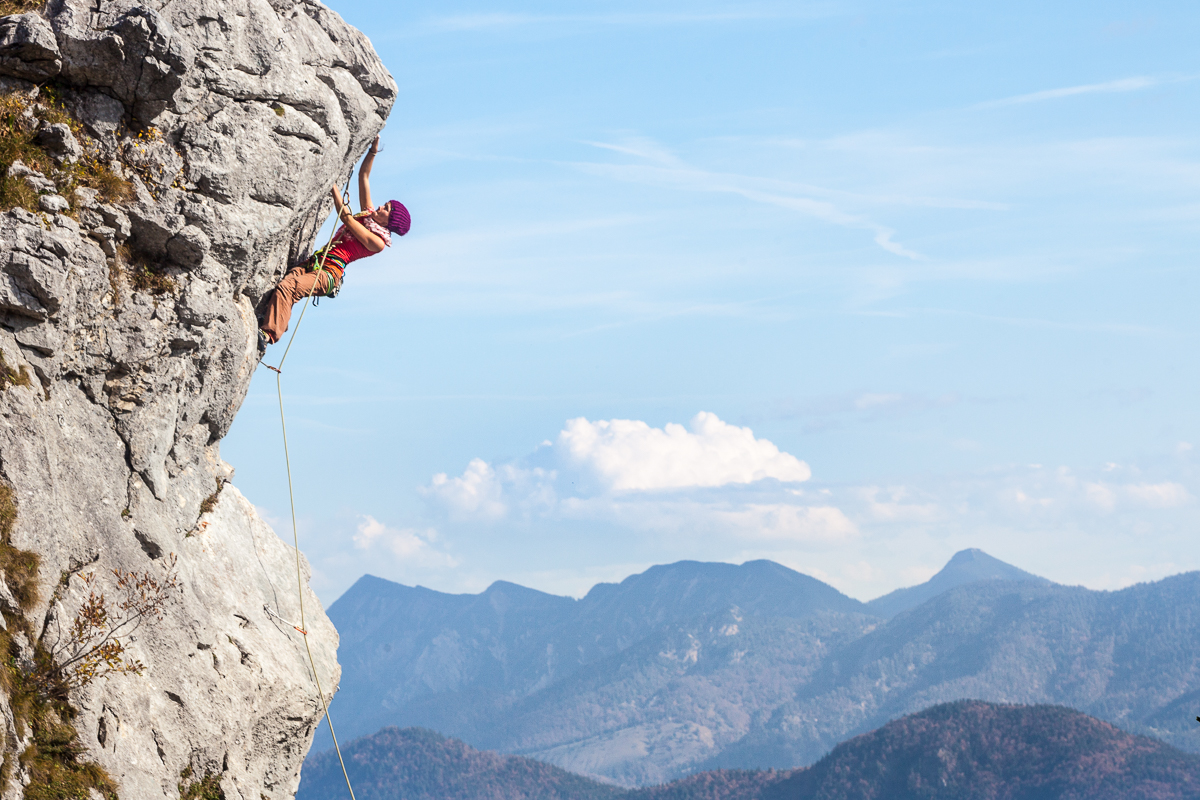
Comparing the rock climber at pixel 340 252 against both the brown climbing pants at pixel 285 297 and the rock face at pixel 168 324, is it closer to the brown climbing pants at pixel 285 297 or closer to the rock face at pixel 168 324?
the brown climbing pants at pixel 285 297

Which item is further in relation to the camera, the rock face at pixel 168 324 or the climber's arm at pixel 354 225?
the climber's arm at pixel 354 225

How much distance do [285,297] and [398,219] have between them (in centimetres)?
243

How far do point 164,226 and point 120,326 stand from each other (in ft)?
4.65

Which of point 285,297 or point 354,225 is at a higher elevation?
point 354,225

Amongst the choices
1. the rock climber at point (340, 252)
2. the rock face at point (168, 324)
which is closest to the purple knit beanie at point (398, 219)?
the rock climber at point (340, 252)

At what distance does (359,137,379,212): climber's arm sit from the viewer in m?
18.7

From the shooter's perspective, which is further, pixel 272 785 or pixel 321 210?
pixel 321 210

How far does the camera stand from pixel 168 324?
1485 cm

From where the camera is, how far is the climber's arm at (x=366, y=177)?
18.7m

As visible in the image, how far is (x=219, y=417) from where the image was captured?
1716 centimetres

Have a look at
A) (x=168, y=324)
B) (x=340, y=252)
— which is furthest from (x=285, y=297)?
(x=168, y=324)

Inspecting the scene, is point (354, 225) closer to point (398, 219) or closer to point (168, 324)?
point (398, 219)

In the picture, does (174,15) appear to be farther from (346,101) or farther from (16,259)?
(16,259)

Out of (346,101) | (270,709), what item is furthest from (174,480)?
(346,101)
